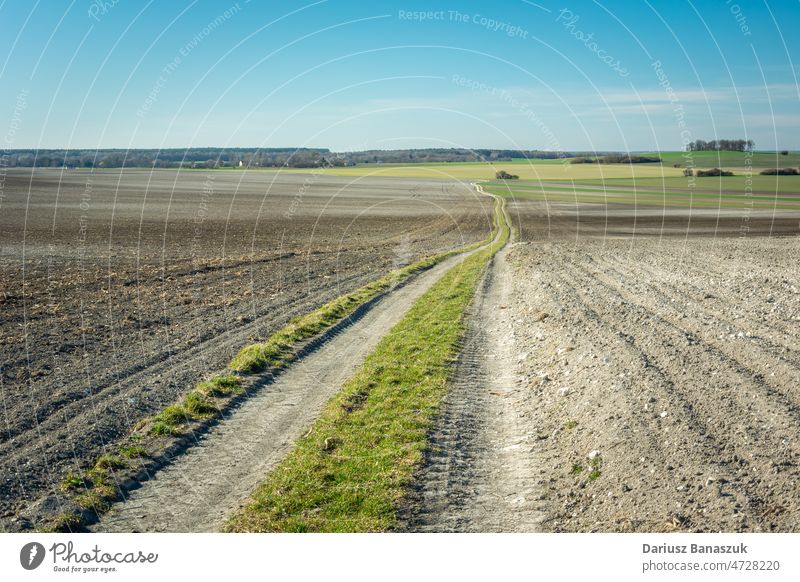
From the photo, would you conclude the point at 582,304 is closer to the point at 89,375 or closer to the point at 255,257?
the point at 89,375

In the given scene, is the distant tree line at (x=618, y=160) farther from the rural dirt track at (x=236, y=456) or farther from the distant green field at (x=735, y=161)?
the rural dirt track at (x=236, y=456)

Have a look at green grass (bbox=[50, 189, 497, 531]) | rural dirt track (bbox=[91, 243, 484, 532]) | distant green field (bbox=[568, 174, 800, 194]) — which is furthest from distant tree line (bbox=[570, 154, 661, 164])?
rural dirt track (bbox=[91, 243, 484, 532])

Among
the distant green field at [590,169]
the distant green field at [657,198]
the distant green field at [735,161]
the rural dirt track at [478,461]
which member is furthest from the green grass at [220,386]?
the distant green field at [735,161]

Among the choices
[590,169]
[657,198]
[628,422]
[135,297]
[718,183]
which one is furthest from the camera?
[590,169]

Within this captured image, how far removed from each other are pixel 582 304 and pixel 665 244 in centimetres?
2840

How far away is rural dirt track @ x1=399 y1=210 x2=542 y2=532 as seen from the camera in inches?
339

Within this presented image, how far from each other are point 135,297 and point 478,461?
1749cm

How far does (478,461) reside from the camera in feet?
34.3

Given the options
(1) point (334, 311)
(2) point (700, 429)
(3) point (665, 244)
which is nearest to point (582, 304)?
(1) point (334, 311)

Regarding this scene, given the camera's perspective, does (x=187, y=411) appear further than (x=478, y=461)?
Yes

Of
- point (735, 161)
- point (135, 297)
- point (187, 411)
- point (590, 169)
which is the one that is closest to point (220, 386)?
point (187, 411)

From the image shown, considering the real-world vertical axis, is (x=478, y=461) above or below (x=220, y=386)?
below

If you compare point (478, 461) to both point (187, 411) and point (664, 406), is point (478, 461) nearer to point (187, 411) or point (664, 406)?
point (664, 406)

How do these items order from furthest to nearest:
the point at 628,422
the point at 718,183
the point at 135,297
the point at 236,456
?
A: the point at 718,183 → the point at 135,297 → the point at 628,422 → the point at 236,456
